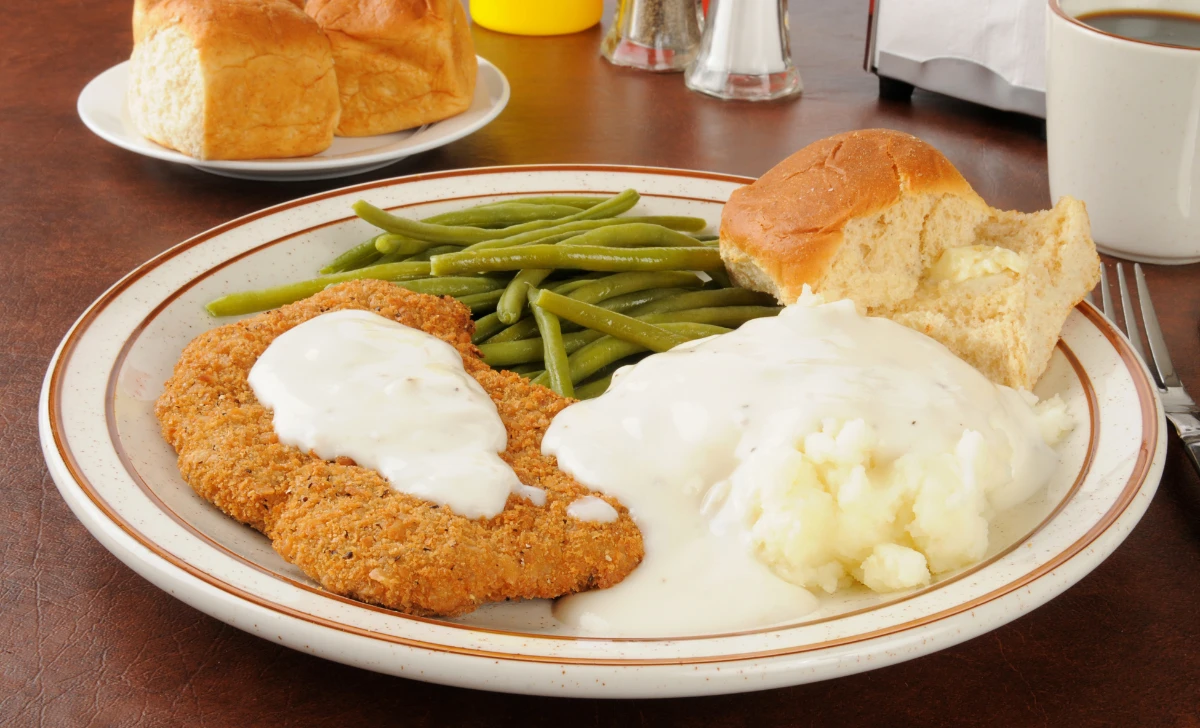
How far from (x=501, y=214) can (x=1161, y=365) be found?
1.76 m

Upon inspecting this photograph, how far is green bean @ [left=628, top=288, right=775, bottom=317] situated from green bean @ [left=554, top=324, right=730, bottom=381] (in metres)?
0.16

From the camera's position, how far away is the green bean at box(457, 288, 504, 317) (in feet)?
9.18

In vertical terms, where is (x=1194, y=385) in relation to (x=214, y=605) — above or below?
below

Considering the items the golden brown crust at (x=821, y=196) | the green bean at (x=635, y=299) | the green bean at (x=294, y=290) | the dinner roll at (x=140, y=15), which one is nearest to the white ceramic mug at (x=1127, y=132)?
the golden brown crust at (x=821, y=196)

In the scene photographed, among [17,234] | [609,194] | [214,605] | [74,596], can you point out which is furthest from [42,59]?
[214,605]

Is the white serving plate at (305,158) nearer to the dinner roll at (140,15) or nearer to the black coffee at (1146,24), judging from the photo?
the dinner roll at (140,15)

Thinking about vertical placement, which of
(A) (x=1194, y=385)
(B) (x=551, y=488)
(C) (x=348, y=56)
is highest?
(C) (x=348, y=56)

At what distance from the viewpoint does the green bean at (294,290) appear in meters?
2.70

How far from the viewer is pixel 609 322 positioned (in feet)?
8.61

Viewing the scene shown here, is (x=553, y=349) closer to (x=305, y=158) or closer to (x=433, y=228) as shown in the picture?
(x=433, y=228)

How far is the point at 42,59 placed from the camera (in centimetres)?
471

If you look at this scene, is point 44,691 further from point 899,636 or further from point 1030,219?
point 1030,219

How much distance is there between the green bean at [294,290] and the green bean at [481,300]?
15cm

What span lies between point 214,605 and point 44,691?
34 cm
